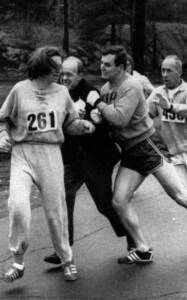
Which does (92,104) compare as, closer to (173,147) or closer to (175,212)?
(173,147)

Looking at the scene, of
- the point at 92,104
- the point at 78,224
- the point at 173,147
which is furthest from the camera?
the point at 78,224

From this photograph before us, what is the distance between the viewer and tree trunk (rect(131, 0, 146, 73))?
20.0 metres

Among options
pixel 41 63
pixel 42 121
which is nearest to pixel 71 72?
pixel 41 63

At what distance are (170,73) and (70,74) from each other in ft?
4.50

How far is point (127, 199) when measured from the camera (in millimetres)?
5625

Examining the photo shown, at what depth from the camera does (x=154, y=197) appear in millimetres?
8320

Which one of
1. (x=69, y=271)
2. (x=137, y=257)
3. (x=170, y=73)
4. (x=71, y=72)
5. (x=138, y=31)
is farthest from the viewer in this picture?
(x=138, y=31)

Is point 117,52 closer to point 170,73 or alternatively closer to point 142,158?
point 142,158

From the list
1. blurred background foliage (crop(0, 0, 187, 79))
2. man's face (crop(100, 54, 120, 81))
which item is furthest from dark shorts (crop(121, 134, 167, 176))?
blurred background foliage (crop(0, 0, 187, 79))

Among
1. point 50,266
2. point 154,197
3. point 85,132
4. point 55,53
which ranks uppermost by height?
point 55,53

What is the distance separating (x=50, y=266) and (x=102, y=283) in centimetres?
61

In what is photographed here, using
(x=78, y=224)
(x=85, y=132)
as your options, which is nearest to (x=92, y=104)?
(x=85, y=132)

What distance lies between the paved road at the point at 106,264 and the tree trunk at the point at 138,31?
42.2 ft

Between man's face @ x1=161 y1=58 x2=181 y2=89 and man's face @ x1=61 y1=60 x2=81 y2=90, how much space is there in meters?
1.19
